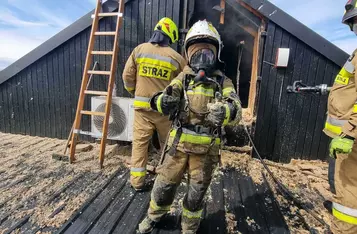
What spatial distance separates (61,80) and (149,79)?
2.66 meters

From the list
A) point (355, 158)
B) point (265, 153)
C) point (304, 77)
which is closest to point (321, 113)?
point (304, 77)

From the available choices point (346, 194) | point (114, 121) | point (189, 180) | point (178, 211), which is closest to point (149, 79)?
point (114, 121)

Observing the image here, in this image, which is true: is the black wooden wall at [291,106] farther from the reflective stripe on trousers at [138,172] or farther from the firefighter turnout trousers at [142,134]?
the reflective stripe on trousers at [138,172]

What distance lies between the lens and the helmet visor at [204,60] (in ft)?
6.87

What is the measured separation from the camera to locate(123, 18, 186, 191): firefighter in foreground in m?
3.20

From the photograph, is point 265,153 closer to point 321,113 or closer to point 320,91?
point 321,113

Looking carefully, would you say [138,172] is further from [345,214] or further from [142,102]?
[345,214]

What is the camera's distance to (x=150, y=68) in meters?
3.22

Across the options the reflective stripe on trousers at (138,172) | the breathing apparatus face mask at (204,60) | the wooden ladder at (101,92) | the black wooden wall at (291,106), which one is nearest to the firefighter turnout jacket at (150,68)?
the wooden ladder at (101,92)

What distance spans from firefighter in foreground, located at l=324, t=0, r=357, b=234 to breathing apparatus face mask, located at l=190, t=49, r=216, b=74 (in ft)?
3.89

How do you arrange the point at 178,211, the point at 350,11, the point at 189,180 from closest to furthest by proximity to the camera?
the point at 350,11, the point at 189,180, the point at 178,211

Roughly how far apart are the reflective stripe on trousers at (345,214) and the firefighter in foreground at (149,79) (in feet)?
7.09

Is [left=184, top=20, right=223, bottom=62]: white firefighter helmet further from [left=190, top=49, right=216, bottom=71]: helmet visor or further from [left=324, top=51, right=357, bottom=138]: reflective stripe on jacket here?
[left=324, top=51, right=357, bottom=138]: reflective stripe on jacket

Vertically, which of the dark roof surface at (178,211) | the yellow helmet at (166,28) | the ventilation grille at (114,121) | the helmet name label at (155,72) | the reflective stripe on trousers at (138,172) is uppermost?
the yellow helmet at (166,28)
